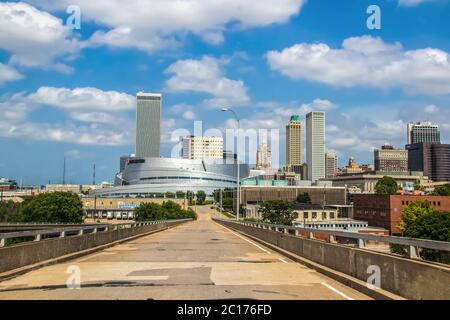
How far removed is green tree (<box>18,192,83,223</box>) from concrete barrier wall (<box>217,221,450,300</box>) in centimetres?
11551

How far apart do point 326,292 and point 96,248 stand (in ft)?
47.4

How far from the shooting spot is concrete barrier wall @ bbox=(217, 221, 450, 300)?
8828 millimetres

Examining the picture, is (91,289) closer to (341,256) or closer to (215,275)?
(215,275)

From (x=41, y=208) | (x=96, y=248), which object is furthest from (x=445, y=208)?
(x=96, y=248)

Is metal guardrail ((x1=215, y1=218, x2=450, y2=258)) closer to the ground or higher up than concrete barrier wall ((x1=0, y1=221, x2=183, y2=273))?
higher up

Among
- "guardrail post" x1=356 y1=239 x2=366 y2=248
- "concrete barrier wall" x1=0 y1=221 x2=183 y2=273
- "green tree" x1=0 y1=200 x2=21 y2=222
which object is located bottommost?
"green tree" x1=0 y1=200 x2=21 y2=222

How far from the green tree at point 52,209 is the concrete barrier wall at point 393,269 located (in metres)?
116

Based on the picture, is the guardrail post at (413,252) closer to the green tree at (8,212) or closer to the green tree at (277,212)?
the green tree at (277,212)

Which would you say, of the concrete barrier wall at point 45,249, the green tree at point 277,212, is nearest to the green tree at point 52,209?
the green tree at point 277,212

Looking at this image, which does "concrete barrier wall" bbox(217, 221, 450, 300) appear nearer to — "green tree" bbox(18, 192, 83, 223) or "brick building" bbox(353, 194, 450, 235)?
"green tree" bbox(18, 192, 83, 223)

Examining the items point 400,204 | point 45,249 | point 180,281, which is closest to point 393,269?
point 180,281

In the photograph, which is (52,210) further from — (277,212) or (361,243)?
(361,243)

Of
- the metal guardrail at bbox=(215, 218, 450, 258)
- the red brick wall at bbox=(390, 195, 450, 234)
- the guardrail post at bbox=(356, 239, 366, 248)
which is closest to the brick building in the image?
the red brick wall at bbox=(390, 195, 450, 234)
